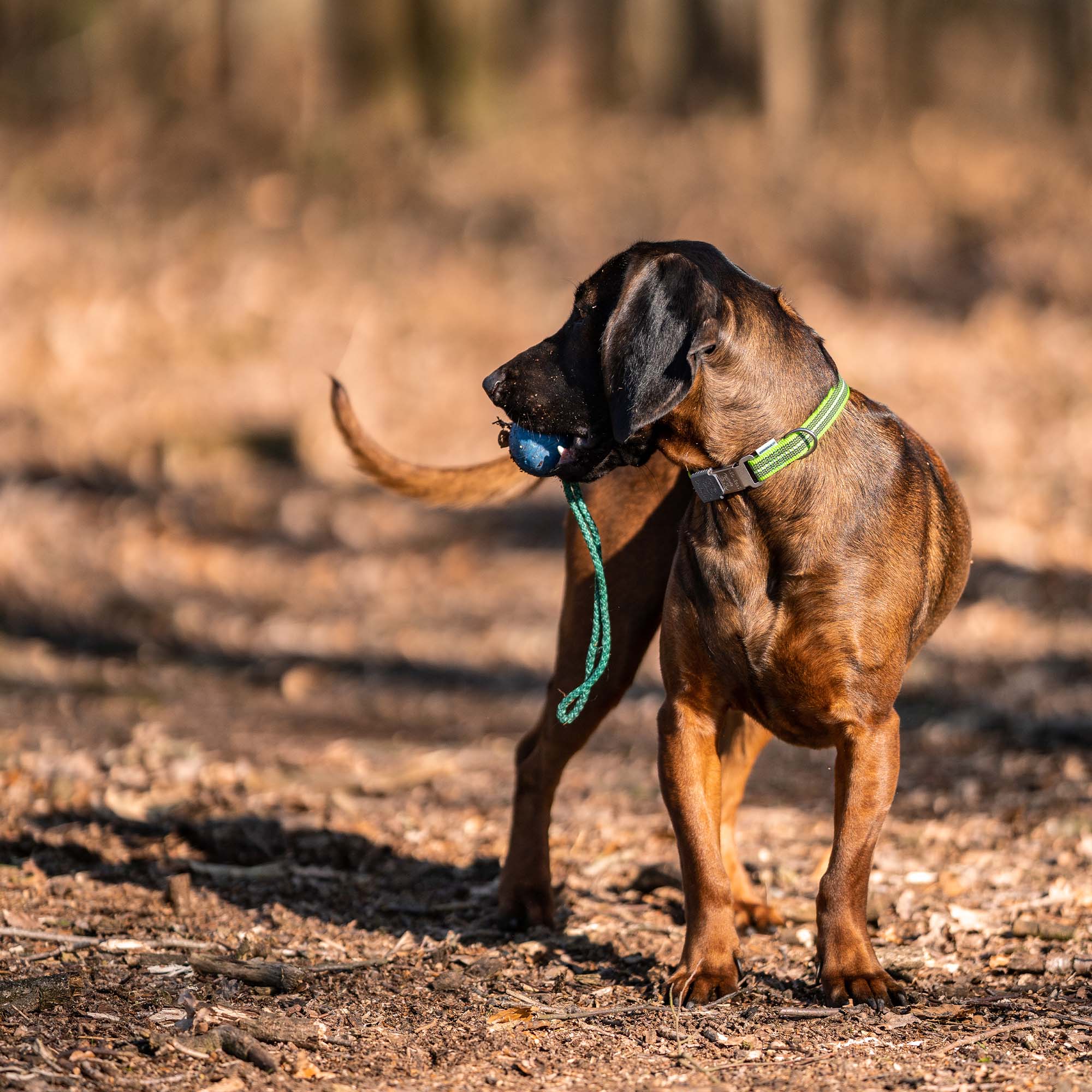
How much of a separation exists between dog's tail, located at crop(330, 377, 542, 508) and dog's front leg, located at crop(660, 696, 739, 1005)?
1.41m

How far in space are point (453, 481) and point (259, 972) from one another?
6.47 feet

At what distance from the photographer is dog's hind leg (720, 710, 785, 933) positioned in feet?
15.9

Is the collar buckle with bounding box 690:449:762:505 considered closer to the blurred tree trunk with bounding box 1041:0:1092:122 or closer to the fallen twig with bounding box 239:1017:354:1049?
the fallen twig with bounding box 239:1017:354:1049

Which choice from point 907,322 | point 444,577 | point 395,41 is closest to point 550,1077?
point 444,577

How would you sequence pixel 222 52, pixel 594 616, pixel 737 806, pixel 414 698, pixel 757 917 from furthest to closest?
pixel 222 52, pixel 414 698, pixel 737 806, pixel 757 917, pixel 594 616

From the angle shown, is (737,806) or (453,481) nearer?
(737,806)

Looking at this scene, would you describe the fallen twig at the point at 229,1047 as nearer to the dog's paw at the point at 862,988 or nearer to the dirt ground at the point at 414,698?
the dirt ground at the point at 414,698

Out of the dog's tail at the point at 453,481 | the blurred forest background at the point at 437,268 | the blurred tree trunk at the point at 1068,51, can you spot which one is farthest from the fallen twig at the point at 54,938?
the blurred tree trunk at the point at 1068,51

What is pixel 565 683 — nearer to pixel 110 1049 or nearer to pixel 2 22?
pixel 110 1049

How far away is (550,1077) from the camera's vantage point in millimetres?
3385

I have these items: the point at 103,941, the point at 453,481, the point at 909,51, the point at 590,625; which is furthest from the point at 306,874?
the point at 909,51

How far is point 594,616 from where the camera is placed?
4727mm

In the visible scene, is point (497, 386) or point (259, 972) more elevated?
point (497, 386)

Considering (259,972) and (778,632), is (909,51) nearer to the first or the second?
(778,632)
